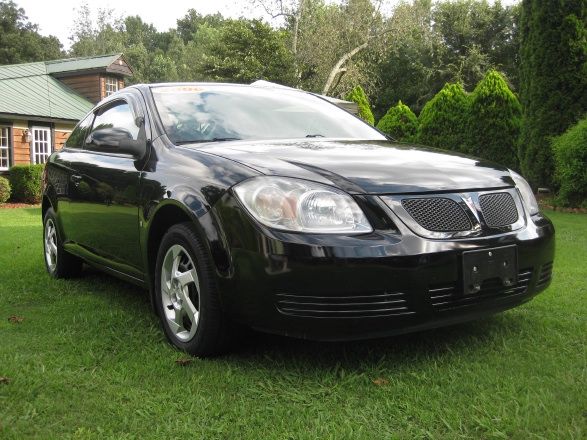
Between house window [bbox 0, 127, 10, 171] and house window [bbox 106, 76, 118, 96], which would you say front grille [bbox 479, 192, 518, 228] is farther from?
house window [bbox 106, 76, 118, 96]

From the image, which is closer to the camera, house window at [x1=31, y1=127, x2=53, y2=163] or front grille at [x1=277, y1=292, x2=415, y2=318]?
front grille at [x1=277, y1=292, x2=415, y2=318]

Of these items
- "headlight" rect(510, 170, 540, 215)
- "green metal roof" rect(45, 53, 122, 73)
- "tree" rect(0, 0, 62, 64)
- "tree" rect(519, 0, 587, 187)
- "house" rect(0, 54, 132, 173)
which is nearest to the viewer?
"headlight" rect(510, 170, 540, 215)

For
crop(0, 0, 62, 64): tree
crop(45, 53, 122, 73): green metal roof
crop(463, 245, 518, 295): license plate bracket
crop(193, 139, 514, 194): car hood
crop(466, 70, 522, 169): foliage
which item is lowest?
A: crop(463, 245, 518, 295): license plate bracket

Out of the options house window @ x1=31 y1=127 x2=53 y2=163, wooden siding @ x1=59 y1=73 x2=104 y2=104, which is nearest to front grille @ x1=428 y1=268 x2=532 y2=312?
house window @ x1=31 y1=127 x2=53 y2=163

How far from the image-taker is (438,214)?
2814mm

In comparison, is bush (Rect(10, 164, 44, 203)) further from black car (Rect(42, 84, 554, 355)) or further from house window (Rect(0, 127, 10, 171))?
black car (Rect(42, 84, 554, 355))

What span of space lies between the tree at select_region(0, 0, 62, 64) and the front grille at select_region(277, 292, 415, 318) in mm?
53764

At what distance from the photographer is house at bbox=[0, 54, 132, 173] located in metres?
20.1

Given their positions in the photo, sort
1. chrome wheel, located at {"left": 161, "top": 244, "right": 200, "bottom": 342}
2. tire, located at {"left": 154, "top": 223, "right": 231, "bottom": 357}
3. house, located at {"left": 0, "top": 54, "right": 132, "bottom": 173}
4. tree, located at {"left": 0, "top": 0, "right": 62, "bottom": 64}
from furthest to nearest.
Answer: tree, located at {"left": 0, "top": 0, "right": 62, "bottom": 64} → house, located at {"left": 0, "top": 54, "right": 132, "bottom": 173} → chrome wheel, located at {"left": 161, "top": 244, "right": 200, "bottom": 342} → tire, located at {"left": 154, "top": 223, "right": 231, "bottom": 357}

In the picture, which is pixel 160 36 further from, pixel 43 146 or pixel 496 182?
pixel 496 182

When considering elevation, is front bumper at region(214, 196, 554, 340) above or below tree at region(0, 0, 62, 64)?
below

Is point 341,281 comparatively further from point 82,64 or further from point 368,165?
point 82,64

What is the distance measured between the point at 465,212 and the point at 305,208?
781mm

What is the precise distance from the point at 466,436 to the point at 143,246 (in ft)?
6.83
